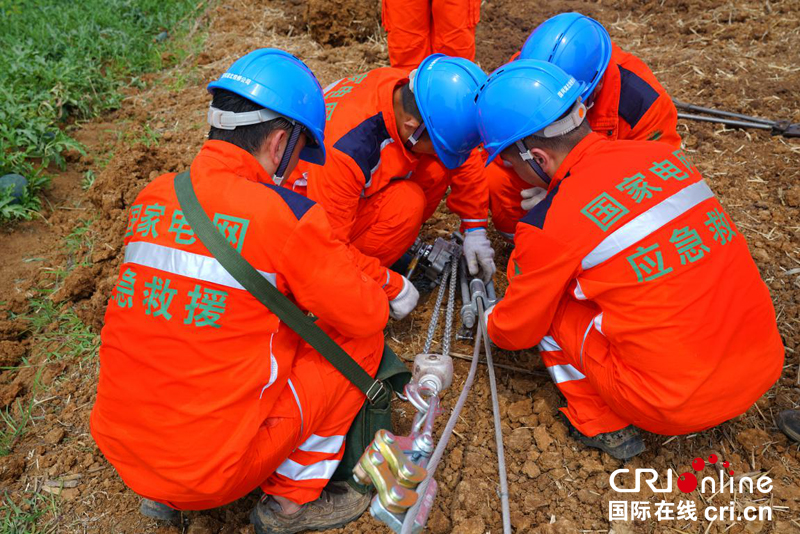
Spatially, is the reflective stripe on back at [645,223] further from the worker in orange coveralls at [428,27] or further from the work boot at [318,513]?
the worker in orange coveralls at [428,27]

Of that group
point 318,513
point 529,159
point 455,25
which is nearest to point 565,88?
point 529,159

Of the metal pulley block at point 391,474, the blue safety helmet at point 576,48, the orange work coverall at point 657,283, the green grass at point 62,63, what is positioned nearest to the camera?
the metal pulley block at point 391,474

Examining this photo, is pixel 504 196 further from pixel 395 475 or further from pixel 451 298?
pixel 395 475

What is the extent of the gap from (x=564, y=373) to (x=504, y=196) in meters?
1.47

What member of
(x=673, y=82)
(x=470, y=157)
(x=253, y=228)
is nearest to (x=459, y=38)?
(x=470, y=157)

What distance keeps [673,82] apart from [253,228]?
4.75 metres

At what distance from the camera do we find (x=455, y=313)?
3688 mm

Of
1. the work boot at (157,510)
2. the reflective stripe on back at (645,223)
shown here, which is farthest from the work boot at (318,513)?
the reflective stripe on back at (645,223)

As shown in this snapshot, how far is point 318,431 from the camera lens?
8.39 ft

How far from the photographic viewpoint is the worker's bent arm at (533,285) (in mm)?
2473

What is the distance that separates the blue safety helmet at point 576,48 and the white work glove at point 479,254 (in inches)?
41.2

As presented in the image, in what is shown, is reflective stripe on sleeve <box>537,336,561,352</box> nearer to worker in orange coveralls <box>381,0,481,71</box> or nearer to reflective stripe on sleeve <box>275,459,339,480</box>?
reflective stripe on sleeve <box>275,459,339,480</box>

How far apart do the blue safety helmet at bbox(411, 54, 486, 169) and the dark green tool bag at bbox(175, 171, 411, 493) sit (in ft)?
4.00

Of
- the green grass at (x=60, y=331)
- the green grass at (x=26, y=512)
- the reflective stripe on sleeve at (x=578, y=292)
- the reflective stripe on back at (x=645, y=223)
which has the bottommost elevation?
the green grass at (x=26, y=512)
